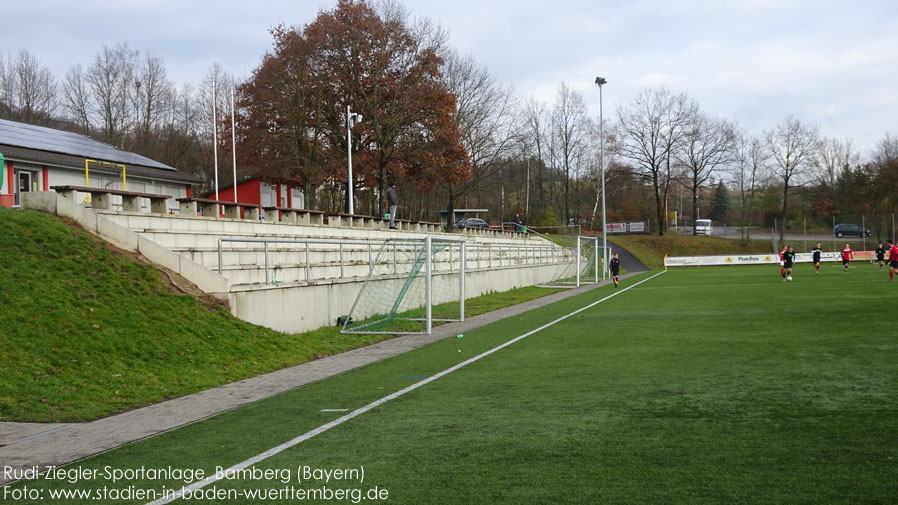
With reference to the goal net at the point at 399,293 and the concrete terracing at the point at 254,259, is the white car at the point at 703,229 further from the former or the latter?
the concrete terracing at the point at 254,259

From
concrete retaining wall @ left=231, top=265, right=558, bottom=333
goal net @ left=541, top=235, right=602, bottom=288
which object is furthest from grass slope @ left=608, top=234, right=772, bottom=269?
concrete retaining wall @ left=231, top=265, right=558, bottom=333

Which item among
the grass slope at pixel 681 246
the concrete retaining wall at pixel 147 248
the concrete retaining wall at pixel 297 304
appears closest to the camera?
the concrete retaining wall at pixel 147 248

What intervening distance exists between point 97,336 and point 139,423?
3.25 meters

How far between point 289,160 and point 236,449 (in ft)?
104

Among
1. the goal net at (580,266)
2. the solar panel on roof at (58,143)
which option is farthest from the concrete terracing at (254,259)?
the goal net at (580,266)

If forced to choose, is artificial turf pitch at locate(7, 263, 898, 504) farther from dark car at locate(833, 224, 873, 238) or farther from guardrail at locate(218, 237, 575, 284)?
dark car at locate(833, 224, 873, 238)

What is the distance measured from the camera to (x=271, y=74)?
3838 centimetres

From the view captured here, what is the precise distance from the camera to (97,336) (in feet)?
34.9

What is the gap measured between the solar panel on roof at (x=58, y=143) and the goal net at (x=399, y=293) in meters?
14.7

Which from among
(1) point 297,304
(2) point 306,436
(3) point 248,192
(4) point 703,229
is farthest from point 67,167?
(4) point 703,229

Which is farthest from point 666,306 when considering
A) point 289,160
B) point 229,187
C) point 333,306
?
point 229,187

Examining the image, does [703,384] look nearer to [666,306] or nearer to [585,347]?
[585,347]

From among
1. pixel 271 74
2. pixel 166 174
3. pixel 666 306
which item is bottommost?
pixel 666 306

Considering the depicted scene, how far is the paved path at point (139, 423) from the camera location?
669cm
